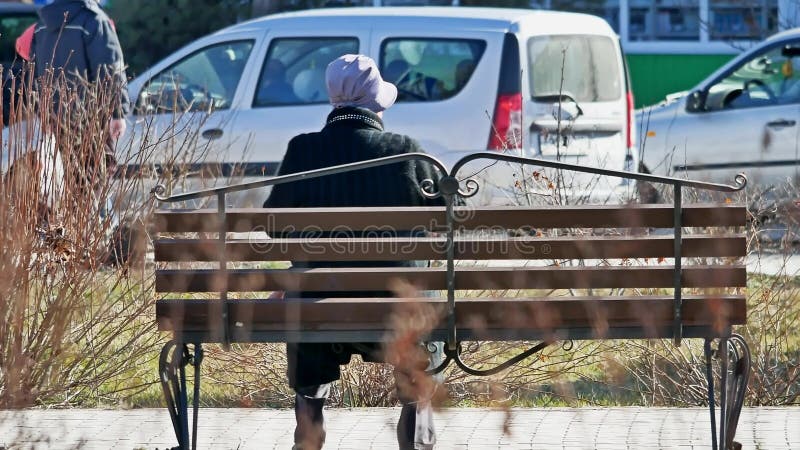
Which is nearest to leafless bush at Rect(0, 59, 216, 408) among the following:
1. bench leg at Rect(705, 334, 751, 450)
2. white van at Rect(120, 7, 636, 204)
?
bench leg at Rect(705, 334, 751, 450)

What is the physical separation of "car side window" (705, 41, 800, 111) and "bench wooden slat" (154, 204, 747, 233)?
7.08 m

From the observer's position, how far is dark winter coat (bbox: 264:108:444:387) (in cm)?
397

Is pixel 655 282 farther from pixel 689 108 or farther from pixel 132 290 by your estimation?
pixel 689 108

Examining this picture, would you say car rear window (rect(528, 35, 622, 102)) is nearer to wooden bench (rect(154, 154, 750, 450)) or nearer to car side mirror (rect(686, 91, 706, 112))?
car side mirror (rect(686, 91, 706, 112))

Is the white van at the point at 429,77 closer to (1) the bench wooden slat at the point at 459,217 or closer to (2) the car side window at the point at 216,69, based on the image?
(2) the car side window at the point at 216,69

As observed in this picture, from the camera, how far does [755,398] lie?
509cm

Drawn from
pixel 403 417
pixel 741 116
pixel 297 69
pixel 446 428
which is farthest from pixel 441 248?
pixel 741 116

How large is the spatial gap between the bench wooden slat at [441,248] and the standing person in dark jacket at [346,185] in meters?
0.33

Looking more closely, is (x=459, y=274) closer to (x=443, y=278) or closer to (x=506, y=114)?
(x=443, y=278)

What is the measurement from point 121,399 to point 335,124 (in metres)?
1.82

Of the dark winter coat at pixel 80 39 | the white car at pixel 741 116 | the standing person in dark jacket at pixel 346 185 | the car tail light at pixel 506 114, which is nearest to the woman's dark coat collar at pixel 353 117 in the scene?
the standing person in dark jacket at pixel 346 185

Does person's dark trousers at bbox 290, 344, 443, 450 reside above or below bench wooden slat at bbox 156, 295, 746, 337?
below

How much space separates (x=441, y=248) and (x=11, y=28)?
11597 mm

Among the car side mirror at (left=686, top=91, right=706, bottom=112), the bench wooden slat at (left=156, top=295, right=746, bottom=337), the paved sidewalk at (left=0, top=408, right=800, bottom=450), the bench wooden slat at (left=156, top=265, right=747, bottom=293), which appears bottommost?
the paved sidewalk at (left=0, top=408, right=800, bottom=450)
